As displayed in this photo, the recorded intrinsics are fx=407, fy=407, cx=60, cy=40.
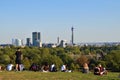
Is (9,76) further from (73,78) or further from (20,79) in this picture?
(73,78)

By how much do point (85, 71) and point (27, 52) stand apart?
9533cm

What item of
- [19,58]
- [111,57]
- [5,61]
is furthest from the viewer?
[111,57]

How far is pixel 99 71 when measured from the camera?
30203mm

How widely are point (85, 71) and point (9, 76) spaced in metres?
9.75

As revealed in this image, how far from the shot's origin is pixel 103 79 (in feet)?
81.5

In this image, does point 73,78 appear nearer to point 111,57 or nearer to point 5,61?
point 5,61

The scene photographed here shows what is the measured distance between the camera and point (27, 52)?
128m

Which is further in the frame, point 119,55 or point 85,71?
point 119,55

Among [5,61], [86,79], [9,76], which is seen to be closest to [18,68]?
[9,76]

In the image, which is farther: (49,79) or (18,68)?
(18,68)

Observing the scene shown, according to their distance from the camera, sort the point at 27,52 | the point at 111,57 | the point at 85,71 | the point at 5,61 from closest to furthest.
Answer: the point at 85,71, the point at 5,61, the point at 111,57, the point at 27,52

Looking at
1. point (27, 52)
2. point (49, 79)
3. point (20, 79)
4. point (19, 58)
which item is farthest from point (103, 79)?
point (27, 52)

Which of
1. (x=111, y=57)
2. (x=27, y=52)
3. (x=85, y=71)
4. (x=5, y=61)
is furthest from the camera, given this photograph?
(x=27, y=52)

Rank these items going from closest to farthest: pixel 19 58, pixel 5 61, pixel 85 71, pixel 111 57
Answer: pixel 19 58 → pixel 85 71 → pixel 5 61 → pixel 111 57
